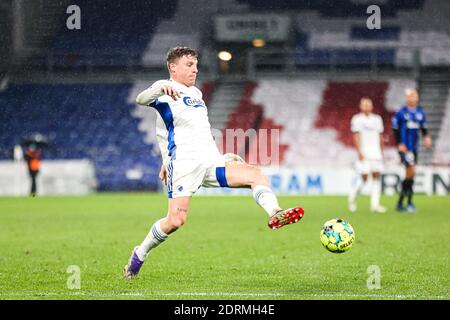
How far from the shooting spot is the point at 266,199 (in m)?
7.01

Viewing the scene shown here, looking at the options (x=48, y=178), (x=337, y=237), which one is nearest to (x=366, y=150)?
(x=337, y=237)

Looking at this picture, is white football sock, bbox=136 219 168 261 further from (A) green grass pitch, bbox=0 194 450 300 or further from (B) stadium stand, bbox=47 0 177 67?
(B) stadium stand, bbox=47 0 177 67

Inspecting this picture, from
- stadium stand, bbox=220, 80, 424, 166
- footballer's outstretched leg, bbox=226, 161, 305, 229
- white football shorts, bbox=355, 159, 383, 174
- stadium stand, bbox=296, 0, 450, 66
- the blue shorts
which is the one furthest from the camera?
stadium stand, bbox=296, 0, 450, 66

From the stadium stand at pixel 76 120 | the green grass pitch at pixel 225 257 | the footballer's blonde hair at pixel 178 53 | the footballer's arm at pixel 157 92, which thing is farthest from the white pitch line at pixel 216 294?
the stadium stand at pixel 76 120

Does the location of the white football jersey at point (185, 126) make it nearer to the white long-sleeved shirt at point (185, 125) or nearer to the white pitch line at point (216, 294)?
A: the white long-sleeved shirt at point (185, 125)

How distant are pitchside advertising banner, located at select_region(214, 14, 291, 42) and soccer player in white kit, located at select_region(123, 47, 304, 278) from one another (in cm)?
2597

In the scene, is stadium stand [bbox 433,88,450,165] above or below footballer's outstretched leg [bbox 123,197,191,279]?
above

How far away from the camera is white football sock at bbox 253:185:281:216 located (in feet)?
22.5

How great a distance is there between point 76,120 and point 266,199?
25.6m

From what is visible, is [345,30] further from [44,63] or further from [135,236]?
[135,236]

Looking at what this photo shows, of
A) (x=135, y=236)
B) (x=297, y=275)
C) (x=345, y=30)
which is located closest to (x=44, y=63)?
(x=345, y=30)

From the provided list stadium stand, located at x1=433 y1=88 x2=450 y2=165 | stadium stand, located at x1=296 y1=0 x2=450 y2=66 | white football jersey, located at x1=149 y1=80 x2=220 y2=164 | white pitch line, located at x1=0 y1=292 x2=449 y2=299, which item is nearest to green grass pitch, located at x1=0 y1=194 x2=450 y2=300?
white pitch line, located at x1=0 y1=292 x2=449 y2=299

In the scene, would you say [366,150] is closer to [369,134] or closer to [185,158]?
[369,134]

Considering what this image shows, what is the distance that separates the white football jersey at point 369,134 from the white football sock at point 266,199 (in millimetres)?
→ 10174
